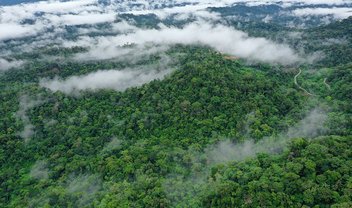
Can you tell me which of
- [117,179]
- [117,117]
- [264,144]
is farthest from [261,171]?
[117,117]

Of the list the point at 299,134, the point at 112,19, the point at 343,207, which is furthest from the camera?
the point at 112,19

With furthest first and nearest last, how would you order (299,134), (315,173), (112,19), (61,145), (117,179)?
(112,19) < (61,145) < (299,134) < (117,179) < (315,173)

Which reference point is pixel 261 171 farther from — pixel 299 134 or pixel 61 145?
pixel 61 145

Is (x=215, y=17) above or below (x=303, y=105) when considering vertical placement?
below

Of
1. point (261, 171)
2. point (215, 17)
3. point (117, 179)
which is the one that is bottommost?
point (215, 17)

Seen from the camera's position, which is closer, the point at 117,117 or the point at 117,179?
the point at 117,179

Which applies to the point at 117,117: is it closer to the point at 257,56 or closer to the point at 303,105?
the point at 303,105
